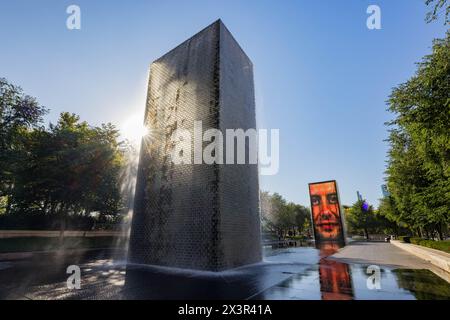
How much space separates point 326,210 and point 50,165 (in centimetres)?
3713

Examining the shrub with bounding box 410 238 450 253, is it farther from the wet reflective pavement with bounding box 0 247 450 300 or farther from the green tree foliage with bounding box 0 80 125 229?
the green tree foliage with bounding box 0 80 125 229

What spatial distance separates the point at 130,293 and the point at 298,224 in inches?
2808

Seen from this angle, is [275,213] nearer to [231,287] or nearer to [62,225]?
[62,225]

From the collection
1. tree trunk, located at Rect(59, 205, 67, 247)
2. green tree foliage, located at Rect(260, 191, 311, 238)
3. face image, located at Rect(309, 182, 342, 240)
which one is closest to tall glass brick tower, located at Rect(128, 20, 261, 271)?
tree trunk, located at Rect(59, 205, 67, 247)

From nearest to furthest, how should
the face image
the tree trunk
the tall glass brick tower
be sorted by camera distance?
the tall glass brick tower → the tree trunk → the face image

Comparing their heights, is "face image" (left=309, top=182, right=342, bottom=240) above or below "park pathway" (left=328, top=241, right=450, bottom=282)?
above

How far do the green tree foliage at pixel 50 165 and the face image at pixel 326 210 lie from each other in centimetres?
3075

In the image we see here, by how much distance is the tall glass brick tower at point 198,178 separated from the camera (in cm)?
986

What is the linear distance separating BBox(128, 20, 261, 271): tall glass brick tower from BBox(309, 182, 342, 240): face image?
28.0 metres

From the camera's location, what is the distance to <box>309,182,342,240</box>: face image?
3572 centimetres

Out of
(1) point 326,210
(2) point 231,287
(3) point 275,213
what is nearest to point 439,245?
(2) point 231,287

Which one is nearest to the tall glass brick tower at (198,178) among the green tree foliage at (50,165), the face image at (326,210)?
the green tree foliage at (50,165)

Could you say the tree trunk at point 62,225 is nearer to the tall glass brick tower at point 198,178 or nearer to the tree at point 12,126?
the tree at point 12,126
